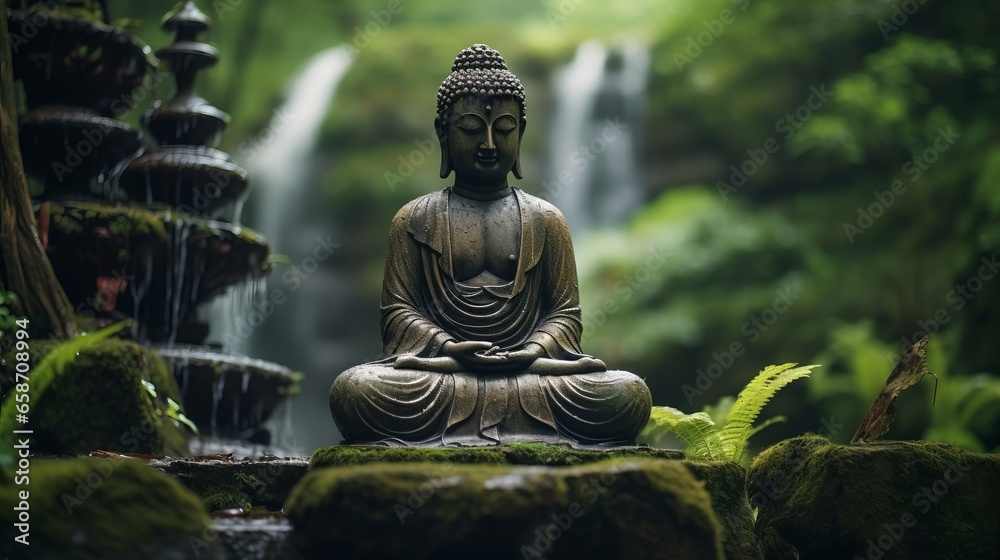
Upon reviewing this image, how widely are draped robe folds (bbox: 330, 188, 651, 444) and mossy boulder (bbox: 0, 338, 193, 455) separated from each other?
2.45 meters

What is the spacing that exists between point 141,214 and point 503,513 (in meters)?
7.07

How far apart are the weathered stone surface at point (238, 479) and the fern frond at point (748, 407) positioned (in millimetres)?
3477

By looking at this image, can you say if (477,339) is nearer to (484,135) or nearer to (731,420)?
(484,135)

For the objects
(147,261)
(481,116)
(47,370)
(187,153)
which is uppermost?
(481,116)

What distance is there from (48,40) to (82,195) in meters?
1.72

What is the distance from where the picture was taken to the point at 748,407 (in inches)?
340

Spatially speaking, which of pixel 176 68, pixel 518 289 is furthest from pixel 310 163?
pixel 518 289

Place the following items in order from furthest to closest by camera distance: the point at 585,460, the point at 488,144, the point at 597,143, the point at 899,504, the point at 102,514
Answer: the point at 597,143 → the point at 488,144 → the point at 585,460 → the point at 899,504 → the point at 102,514

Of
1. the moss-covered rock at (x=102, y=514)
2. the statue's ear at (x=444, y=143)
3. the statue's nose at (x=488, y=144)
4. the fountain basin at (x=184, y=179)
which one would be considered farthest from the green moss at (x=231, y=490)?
the fountain basin at (x=184, y=179)

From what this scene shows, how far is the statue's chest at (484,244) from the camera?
27.9 feet

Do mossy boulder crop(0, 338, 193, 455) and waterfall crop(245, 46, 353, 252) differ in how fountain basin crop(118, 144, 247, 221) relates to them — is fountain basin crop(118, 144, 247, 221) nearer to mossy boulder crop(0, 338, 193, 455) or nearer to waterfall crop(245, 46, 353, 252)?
mossy boulder crop(0, 338, 193, 455)

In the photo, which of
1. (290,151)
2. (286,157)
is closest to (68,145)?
(286,157)

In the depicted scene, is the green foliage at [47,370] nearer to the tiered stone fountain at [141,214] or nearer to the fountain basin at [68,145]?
the tiered stone fountain at [141,214]

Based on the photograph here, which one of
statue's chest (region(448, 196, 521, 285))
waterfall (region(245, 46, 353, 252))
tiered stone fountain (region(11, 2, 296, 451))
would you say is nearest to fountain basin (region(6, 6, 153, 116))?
tiered stone fountain (region(11, 2, 296, 451))
